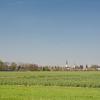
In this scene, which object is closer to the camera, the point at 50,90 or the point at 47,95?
the point at 47,95

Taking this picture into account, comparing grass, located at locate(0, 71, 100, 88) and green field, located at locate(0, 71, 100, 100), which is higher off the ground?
grass, located at locate(0, 71, 100, 88)

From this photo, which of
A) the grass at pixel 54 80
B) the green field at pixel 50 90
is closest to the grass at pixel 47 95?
the green field at pixel 50 90

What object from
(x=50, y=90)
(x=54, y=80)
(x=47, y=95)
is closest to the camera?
(x=47, y=95)

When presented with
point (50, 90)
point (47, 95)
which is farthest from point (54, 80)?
point (47, 95)

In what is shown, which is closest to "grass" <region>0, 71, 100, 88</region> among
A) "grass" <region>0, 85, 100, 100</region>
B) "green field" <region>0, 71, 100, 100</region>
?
"green field" <region>0, 71, 100, 100</region>

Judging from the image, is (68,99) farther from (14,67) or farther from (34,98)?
(14,67)

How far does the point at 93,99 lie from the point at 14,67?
484ft

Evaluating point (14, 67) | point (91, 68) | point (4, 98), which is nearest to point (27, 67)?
point (14, 67)

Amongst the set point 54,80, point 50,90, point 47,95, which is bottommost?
point 47,95

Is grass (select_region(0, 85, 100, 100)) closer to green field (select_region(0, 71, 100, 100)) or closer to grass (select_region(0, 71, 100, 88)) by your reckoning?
green field (select_region(0, 71, 100, 100))

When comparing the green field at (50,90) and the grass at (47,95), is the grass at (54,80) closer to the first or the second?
the green field at (50,90)

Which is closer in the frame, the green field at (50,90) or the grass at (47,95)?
the grass at (47,95)

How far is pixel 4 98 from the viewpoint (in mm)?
22906

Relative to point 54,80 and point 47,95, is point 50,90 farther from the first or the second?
point 54,80
